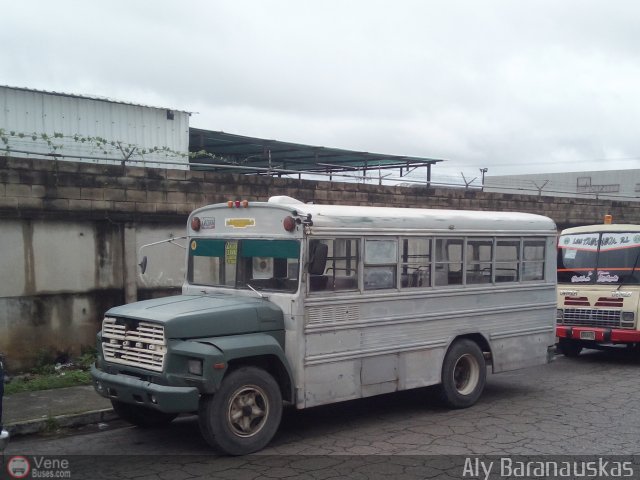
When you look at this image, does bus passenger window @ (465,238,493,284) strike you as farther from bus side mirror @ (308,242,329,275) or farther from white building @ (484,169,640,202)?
white building @ (484,169,640,202)

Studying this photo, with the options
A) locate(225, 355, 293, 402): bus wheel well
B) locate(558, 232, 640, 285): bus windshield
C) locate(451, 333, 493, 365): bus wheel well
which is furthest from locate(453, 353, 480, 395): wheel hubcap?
locate(558, 232, 640, 285): bus windshield

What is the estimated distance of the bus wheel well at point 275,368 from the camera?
6711mm

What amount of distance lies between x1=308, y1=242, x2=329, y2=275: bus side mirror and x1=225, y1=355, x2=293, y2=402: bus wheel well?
0.97 meters

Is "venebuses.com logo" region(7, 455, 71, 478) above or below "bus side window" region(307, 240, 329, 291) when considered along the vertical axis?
below

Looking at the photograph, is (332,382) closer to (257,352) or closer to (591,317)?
(257,352)

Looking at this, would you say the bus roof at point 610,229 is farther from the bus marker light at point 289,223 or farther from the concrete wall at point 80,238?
the bus marker light at point 289,223

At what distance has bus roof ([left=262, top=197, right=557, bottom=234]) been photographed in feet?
23.9

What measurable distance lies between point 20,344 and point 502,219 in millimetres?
7244

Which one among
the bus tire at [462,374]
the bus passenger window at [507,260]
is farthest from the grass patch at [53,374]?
the bus passenger window at [507,260]

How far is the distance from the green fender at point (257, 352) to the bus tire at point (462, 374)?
239cm

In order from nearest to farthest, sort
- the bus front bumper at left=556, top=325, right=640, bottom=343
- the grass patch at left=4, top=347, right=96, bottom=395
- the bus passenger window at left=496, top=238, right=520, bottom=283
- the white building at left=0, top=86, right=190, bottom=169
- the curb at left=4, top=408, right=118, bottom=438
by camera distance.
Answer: the curb at left=4, top=408, right=118, bottom=438 < the bus passenger window at left=496, top=238, right=520, bottom=283 < the grass patch at left=4, top=347, right=96, bottom=395 < the bus front bumper at left=556, top=325, right=640, bottom=343 < the white building at left=0, top=86, right=190, bottom=169

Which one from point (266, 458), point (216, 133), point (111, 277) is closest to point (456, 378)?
point (266, 458)

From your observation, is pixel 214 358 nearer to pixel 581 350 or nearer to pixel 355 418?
pixel 355 418

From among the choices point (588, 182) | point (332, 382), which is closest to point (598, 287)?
point (332, 382)
